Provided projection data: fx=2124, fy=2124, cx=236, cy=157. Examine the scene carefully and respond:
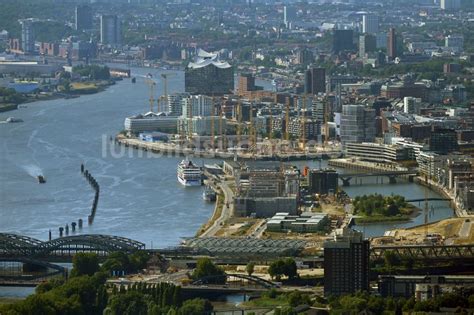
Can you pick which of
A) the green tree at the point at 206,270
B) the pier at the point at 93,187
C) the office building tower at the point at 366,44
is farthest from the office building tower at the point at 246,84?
the green tree at the point at 206,270

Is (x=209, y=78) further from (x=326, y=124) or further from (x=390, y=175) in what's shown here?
(x=390, y=175)

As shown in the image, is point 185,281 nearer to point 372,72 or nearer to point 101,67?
point 372,72

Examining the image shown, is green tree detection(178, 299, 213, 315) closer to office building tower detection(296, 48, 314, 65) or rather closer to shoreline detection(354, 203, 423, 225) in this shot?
shoreline detection(354, 203, 423, 225)

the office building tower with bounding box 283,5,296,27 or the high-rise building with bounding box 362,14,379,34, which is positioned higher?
the high-rise building with bounding box 362,14,379,34

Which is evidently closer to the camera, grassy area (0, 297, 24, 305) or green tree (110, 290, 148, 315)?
green tree (110, 290, 148, 315)

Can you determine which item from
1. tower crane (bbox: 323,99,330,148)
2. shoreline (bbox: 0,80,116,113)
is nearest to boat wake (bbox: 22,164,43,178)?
tower crane (bbox: 323,99,330,148)

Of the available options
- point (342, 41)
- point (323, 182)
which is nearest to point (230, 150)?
point (323, 182)

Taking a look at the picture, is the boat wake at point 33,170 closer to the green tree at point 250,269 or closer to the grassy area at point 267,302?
the green tree at point 250,269
